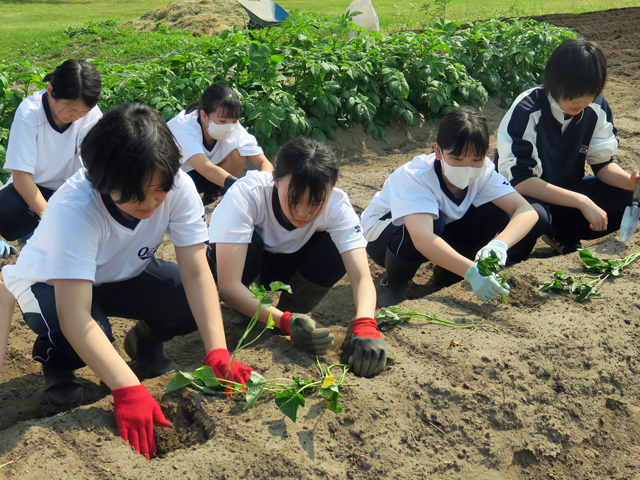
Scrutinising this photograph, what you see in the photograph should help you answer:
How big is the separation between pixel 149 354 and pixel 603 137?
2.71 m

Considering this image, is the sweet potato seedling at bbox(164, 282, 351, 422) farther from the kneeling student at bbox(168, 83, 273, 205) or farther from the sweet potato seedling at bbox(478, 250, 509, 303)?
the kneeling student at bbox(168, 83, 273, 205)

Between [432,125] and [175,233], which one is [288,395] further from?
[432,125]

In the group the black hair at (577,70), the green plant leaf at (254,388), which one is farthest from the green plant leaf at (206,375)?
the black hair at (577,70)

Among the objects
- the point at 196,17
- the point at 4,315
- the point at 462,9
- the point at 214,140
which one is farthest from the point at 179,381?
the point at 462,9

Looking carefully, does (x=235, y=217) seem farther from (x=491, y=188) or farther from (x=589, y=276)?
(x=589, y=276)

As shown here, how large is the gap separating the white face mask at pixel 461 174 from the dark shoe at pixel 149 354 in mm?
1477

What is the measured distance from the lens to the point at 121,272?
2.16 meters

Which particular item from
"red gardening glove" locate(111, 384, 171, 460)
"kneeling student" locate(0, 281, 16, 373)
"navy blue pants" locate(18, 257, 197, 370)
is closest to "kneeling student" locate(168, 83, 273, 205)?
"navy blue pants" locate(18, 257, 197, 370)

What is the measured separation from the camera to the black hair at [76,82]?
284 cm

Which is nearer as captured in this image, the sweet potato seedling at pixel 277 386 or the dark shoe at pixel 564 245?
the sweet potato seedling at pixel 277 386

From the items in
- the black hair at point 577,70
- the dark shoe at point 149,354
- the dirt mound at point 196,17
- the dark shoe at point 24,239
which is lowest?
the dark shoe at point 149,354

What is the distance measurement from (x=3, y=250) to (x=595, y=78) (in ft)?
10.6

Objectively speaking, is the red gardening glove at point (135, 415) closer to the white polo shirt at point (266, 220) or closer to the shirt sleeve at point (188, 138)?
the white polo shirt at point (266, 220)

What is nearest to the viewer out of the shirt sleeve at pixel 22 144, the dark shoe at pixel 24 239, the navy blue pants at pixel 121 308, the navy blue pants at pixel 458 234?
the navy blue pants at pixel 121 308
